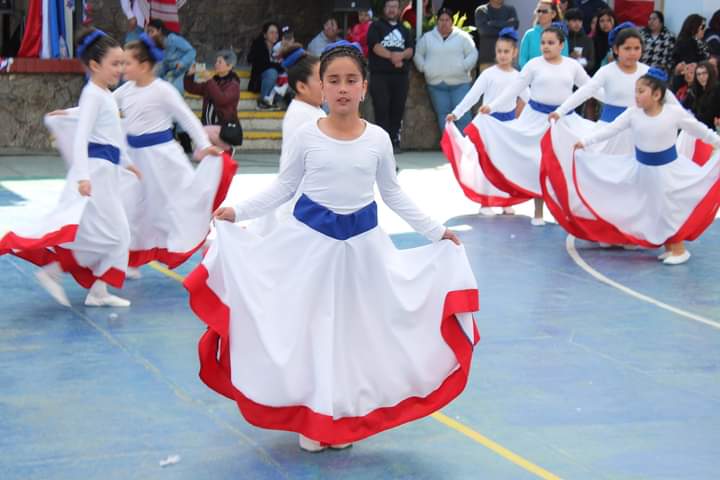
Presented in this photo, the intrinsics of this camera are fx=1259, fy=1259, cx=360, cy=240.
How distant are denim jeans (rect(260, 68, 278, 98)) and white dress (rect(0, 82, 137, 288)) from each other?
10.7m

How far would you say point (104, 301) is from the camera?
27.1 feet

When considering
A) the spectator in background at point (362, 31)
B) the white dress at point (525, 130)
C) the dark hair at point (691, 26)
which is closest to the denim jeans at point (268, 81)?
the spectator in background at point (362, 31)

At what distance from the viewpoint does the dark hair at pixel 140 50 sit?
8.67 metres

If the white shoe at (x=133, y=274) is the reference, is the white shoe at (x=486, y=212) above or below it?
below

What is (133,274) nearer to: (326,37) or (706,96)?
(706,96)

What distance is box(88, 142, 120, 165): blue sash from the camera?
318 inches

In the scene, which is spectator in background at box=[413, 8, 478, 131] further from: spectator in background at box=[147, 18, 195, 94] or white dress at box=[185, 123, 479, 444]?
white dress at box=[185, 123, 479, 444]

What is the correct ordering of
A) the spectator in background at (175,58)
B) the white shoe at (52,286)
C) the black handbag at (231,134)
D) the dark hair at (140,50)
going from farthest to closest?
the spectator in background at (175,58)
the black handbag at (231,134)
the dark hair at (140,50)
the white shoe at (52,286)

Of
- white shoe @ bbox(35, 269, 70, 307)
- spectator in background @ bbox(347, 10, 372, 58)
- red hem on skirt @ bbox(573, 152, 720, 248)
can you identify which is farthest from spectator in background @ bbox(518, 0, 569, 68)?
white shoe @ bbox(35, 269, 70, 307)

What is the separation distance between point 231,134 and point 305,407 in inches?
364

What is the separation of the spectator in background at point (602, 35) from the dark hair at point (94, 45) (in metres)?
11.1

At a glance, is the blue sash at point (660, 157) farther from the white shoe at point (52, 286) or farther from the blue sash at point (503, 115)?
the white shoe at point (52, 286)

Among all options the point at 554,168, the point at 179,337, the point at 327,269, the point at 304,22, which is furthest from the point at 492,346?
the point at 304,22

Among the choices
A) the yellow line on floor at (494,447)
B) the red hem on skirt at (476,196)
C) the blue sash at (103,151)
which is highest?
the blue sash at (103,151)
